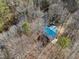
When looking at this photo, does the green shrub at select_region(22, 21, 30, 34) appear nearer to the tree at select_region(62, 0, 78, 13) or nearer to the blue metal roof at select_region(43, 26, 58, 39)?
the blue metal roof at select_region(43, 26, 58, 39)

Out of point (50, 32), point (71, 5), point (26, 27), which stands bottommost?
point (50, 32)

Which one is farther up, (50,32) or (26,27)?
(26,27)

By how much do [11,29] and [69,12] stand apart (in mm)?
1075

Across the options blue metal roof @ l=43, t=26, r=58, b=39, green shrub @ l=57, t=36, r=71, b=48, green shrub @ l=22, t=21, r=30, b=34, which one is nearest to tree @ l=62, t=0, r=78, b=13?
blue metal roof @ l=43, t=26, r=58, b=39

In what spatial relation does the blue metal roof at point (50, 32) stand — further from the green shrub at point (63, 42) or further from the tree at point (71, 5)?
the tree at point (71, 5)

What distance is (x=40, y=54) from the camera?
9.36 ft

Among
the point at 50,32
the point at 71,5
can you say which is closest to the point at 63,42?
the point at 50,32

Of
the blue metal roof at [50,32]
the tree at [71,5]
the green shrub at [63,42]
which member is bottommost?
the blue metal roof at [50,32]

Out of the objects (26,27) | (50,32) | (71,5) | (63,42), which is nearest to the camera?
(63,42)

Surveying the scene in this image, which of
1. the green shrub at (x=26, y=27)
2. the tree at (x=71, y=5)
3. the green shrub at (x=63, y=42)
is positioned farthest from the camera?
the tree at (x=71, y=5)

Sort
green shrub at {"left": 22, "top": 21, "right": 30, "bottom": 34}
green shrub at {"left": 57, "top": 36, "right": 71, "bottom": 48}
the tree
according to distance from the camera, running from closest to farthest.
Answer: green shrub at {"left": 57, "top": 36, "right": 71, "bottom": 48}
green shrub at {"left": 22, "top": 21, "right": 30, "bottom": 34}
the tree

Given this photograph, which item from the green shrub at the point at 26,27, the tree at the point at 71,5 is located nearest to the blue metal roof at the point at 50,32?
the green shrub at the point at 26,27

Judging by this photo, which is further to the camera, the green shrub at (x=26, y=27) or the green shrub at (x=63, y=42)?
the green shrub at (x=26, y=27)

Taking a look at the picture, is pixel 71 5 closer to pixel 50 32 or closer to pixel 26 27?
pixel 50 32
